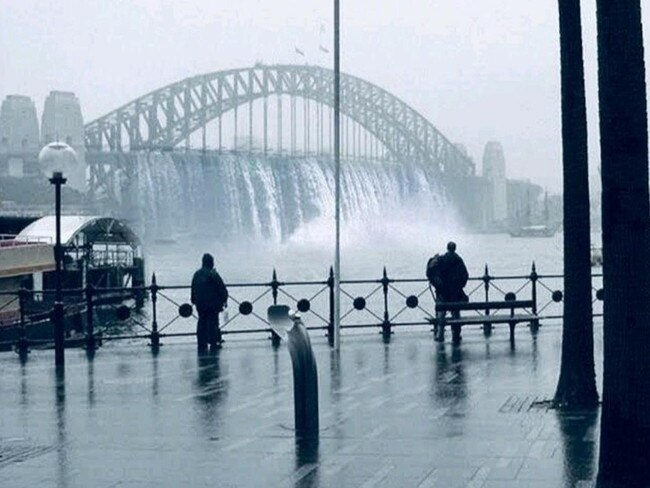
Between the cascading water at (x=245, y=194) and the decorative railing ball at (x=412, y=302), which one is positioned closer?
the decorative railing ball at (x=412, y=302)

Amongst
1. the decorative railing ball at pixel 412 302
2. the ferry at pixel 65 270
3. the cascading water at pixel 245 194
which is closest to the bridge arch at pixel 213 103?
the cascading water at pixel 245 194

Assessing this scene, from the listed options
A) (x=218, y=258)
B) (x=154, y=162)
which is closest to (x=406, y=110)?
(x=218, y=258)

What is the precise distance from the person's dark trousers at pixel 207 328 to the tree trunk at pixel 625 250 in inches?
583

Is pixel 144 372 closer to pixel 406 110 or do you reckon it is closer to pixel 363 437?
pixel 363 437

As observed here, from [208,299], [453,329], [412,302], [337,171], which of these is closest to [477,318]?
[453,329]

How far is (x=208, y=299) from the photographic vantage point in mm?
23656

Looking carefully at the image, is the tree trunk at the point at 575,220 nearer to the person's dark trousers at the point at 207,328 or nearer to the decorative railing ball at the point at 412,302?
the person's dark trousers at the point at 207,328

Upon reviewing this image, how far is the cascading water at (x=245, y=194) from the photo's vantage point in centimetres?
11988

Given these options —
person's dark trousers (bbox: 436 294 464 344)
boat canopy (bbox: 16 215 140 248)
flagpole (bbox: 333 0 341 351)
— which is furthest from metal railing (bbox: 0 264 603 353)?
boat canopy (bbox: 16 215 140 248)

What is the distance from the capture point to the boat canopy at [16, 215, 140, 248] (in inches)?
2535

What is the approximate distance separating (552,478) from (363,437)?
281 centimetres

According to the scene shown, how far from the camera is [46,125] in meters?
110

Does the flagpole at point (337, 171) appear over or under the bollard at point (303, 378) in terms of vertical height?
over

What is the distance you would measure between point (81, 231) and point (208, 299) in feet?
153
